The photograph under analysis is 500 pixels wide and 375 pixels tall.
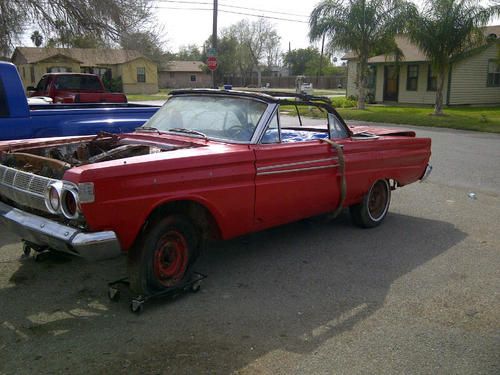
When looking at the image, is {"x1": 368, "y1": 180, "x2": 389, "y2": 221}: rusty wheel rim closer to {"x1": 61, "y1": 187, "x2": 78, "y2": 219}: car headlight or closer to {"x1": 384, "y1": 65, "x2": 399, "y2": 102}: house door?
{"x1": 61, "y1": 187, "x2": 78, "y2": 219}: car headlight

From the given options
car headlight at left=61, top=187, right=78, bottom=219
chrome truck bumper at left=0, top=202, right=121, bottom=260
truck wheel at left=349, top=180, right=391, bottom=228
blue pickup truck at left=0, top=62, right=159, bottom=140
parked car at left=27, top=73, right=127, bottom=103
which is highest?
parked car at left=27, top=73, right=127, bottom=103

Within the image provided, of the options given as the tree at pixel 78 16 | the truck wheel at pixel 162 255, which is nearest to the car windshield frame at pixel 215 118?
the truck wheel at pixel 162 255

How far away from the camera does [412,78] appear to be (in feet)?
101

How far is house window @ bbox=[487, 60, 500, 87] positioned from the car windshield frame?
91.4 ft

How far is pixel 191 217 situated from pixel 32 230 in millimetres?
1237

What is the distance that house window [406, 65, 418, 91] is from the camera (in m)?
30.4

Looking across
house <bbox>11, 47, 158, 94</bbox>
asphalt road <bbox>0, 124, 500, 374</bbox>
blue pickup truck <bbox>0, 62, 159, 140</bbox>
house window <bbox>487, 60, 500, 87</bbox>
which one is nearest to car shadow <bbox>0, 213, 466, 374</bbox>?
asphalt road <bbox>0, 124, 500, 374</bbox>

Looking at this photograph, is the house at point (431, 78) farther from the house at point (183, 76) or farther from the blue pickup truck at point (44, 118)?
the house at point (183, 76)

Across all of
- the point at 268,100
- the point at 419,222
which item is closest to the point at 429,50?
the point at 419,222

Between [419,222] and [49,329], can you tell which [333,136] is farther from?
[49,329]

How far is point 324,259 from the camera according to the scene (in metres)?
5.29

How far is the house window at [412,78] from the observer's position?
99.8 feet

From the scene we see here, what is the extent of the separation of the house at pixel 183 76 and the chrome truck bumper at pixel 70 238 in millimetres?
65332

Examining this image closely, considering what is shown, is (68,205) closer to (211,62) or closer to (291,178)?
(291,178)
